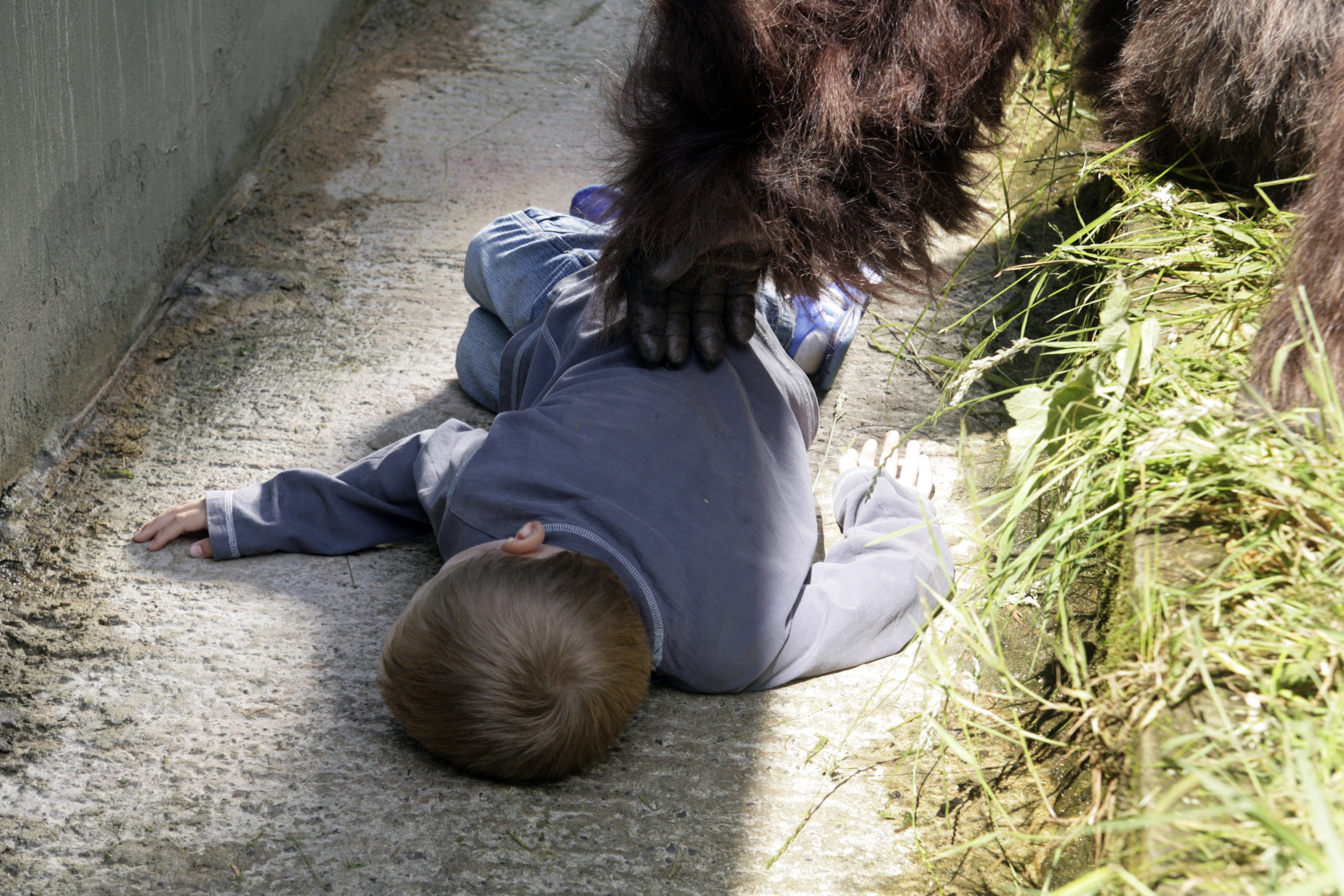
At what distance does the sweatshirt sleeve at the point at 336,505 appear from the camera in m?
1.74

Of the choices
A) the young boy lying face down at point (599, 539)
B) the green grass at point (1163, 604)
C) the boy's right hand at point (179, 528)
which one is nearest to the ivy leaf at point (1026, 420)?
the green grass at point (1163, 604)

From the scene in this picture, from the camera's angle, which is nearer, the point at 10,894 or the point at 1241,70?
Result: the point at 10,894

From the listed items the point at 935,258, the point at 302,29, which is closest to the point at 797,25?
the point at 935,258

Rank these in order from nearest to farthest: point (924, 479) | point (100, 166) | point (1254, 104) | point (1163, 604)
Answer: point (1163, 604), point (1254, 104), point (924, 479), point (100, 166)

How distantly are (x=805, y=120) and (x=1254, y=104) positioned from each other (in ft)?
2.66

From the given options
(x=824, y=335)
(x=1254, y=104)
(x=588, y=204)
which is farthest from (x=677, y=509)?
(x=1254, y=104)

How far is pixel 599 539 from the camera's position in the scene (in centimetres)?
151

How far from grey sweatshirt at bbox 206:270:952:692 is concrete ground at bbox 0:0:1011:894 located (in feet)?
0.22

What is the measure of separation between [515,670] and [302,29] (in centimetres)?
227

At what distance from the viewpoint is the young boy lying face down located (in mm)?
1379

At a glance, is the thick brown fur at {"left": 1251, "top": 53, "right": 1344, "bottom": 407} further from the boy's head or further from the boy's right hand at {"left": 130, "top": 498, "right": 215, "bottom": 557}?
the boy's right hand at {"left": 130, "top": 498, "right": 215, "bottom": 557}

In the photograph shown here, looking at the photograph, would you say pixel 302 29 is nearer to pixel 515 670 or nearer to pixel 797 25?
pixel 797 25

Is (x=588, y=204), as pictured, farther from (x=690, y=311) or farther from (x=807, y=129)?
(x=807, y=129)

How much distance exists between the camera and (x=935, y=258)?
2.58m
